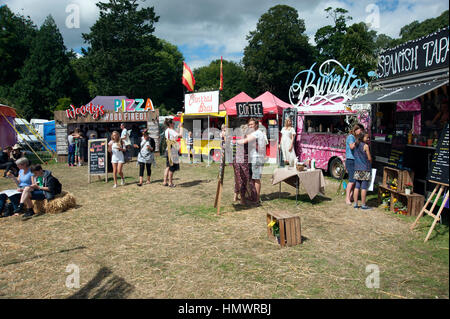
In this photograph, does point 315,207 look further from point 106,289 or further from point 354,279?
point 106,289

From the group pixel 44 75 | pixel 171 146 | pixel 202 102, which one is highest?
pixel 44 75

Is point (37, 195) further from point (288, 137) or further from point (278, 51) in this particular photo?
point (278, 51)

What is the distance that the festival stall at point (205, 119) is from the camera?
14117 millimetres

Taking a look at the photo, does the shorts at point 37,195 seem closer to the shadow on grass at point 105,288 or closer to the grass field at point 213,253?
the grass field at point 213,253

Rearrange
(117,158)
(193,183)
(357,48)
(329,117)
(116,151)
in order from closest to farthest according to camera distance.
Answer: (116,151), (117,158), (193,183), (329,117), (357,48)

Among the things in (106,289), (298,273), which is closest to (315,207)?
(298,273)

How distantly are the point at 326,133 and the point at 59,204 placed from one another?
8304 millimetres

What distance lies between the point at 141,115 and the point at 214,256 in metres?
13.7

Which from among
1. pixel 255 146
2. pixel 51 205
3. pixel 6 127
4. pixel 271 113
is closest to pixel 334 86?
pixel 271 113

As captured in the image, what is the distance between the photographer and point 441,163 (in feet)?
15.9

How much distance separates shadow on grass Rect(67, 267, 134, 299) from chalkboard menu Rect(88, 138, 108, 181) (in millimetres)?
6818

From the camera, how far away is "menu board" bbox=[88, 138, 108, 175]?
10.2m

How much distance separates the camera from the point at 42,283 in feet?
12.6

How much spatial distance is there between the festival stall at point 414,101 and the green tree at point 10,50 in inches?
1600
